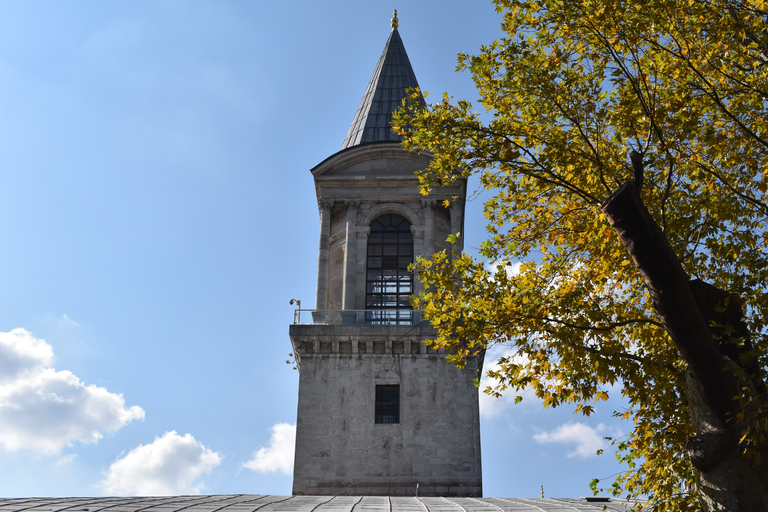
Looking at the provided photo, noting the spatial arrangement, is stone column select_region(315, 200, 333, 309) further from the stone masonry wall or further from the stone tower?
the stone masonry wall

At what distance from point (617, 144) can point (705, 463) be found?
6042 mm

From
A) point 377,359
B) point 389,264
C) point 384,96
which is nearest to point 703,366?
point 377,359

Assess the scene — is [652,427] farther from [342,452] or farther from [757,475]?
[342,452]

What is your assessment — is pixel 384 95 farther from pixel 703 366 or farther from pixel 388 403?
pixel 703 366

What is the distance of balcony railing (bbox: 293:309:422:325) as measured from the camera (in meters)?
28.8

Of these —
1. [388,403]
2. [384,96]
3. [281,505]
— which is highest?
[384,96]

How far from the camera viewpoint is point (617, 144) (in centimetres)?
1427

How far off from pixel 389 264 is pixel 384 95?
8663mm

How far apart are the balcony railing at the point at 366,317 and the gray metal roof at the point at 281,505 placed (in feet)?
30.9

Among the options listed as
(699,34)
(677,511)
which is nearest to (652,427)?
(677,511)

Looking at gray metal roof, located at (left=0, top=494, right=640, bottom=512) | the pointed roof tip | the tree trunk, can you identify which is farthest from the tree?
the pointed roof tip

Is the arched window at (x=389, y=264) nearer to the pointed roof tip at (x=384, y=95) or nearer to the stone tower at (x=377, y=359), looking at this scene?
the stone tower at (x=377, y=359)

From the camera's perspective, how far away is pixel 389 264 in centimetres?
3134

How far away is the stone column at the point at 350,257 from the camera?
29.9 meters
